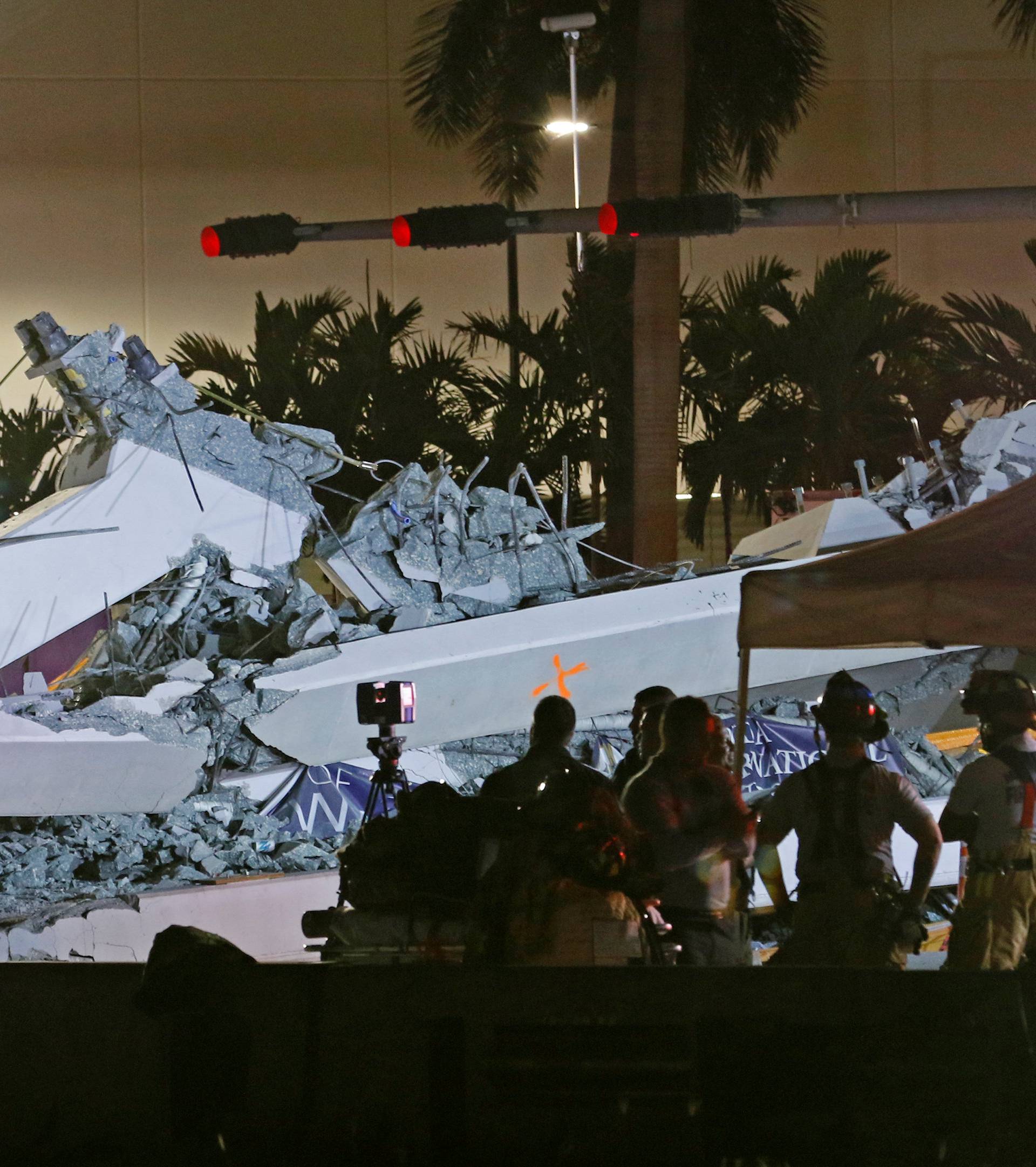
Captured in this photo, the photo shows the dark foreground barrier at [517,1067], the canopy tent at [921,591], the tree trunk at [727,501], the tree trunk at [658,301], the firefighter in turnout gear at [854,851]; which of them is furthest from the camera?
the tree trunk at [727,501]

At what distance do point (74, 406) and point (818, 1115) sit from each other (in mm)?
7121

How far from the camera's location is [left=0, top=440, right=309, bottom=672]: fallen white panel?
328 inches

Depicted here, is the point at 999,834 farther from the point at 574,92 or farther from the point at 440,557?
the point at 574,92

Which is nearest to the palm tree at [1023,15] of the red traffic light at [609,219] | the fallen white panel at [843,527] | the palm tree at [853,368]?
the palm tree at [853,368]

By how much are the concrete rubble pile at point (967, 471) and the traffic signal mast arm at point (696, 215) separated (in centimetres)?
219

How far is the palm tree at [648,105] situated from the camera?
46.8ft

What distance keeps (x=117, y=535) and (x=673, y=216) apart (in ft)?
13.2

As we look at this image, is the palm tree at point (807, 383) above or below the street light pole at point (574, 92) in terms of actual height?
below

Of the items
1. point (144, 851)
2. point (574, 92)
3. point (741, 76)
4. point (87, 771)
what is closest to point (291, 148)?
point (574, 92)

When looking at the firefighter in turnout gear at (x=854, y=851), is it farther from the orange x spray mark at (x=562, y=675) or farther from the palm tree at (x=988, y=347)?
the palm tree at (x=988, y=347)

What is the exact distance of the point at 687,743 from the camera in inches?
161

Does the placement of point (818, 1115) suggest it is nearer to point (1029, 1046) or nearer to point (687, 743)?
point (1029, 1046)

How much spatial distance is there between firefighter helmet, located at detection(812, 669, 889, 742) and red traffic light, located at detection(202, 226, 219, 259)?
18.6ft

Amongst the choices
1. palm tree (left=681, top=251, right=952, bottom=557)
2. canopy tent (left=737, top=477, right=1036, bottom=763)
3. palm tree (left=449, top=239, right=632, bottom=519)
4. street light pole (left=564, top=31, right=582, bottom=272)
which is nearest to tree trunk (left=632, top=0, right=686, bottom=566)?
street light pole (left=564, top=31, right=582, bottom=272)
